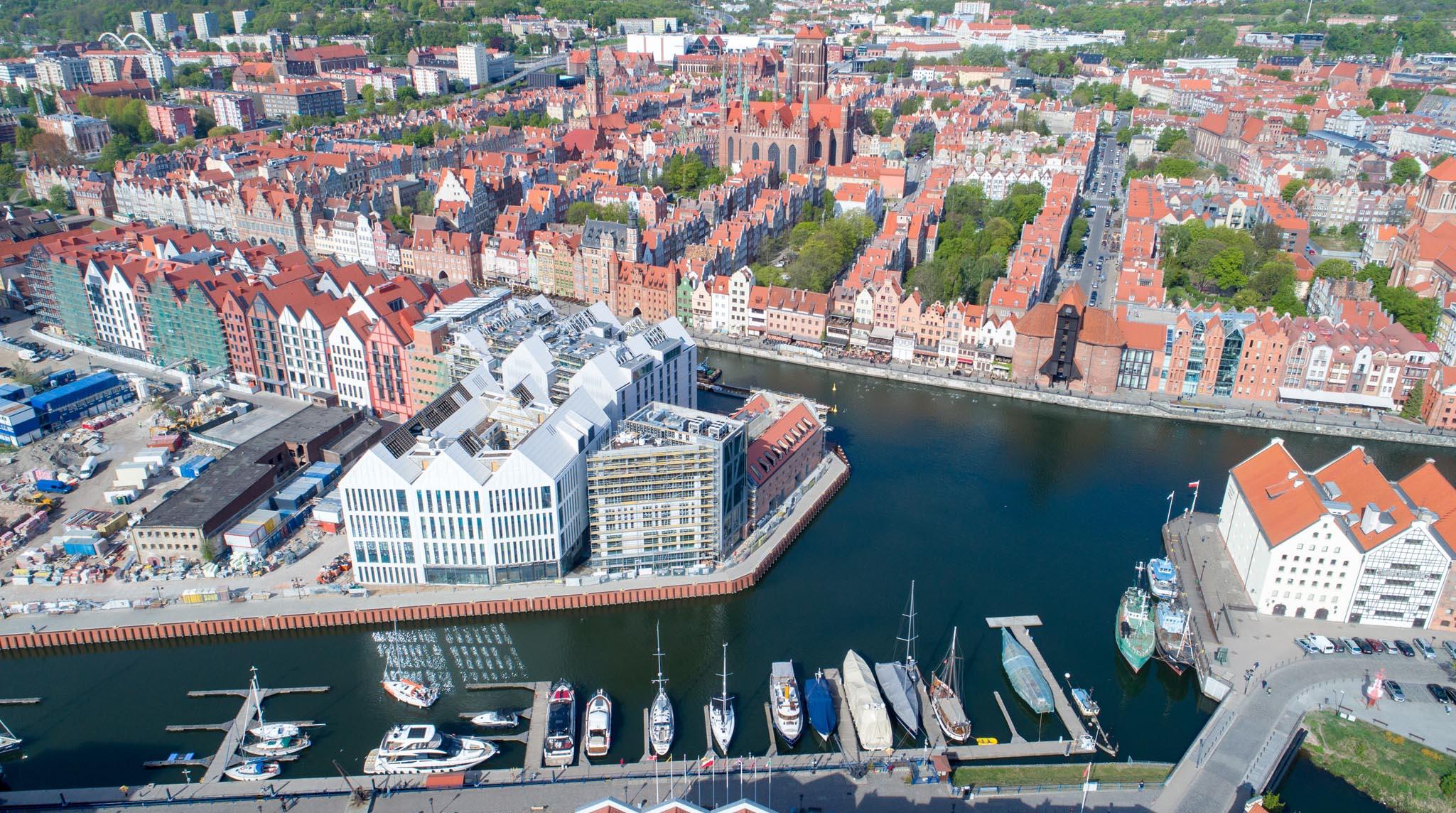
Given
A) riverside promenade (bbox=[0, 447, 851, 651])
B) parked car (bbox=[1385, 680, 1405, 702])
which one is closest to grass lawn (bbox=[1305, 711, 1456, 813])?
parked car (bbox=[1385, 680, 1405, 702])

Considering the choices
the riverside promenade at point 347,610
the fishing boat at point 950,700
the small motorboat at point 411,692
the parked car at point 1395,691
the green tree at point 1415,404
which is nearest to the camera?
the fishing boat at point 950,700

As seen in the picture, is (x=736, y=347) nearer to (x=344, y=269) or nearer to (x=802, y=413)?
(x=802, y=413)

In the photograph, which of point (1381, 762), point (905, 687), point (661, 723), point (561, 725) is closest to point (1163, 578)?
point (1381, 762)

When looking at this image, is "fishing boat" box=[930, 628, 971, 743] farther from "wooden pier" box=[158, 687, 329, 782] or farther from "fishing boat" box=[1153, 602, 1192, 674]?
"wooden pier" box=[158, 687, 329, 782]

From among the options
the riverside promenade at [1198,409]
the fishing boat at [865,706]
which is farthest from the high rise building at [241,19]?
the fishing boat at [865,706]

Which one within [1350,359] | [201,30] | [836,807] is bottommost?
[836,807]

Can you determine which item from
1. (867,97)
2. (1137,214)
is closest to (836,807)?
(1137,214)

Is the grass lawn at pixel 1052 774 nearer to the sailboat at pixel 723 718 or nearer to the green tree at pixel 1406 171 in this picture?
the sailboat at pixel 723 718
